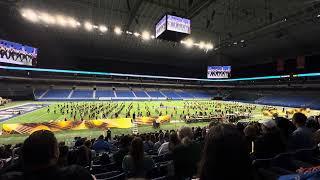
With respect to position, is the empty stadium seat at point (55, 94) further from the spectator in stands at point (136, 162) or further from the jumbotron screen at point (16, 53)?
the spectator in stands at point (136, 162)

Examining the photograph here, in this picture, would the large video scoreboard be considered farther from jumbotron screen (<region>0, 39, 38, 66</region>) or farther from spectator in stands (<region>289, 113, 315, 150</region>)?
jumbotron screen (<region>0, 39, 38, 66</region>)

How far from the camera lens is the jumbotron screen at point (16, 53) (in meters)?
28.9

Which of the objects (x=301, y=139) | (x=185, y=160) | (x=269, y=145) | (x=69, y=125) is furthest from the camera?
(x=69, y=125)

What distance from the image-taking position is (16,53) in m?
31.5

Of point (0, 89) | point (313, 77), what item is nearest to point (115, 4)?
point (0, 89)

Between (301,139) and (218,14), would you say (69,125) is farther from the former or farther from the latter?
(218,14)

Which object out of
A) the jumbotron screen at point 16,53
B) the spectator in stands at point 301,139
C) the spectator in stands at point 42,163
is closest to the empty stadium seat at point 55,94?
the jumbotron screen at point 16,53

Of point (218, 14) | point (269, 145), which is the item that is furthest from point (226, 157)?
point (218, 14)

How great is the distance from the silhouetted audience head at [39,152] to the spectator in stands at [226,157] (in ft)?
4.81

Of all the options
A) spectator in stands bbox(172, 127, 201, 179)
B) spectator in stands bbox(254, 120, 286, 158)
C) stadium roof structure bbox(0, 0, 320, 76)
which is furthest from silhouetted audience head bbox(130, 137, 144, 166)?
stadium roof structure bbox(0, 0, 320, 76)

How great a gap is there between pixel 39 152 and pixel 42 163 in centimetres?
11

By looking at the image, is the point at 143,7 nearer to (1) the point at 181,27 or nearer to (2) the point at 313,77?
(1) the point at 181,27

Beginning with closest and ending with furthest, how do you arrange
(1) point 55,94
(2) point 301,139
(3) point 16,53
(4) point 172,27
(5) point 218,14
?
(2) point 301,139, (4) point 172,27, (5) point 218,14, (3) point 16,53, (1) point 55,94

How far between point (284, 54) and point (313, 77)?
8319 millimetres
